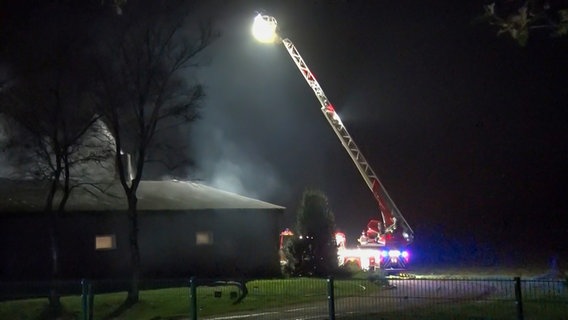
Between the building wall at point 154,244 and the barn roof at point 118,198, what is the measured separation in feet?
1.04

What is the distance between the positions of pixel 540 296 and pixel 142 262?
19263 millimetres

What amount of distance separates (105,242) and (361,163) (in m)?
15.6

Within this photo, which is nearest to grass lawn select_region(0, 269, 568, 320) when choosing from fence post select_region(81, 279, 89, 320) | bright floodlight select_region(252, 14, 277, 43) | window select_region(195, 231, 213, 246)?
fence post select_region(81, 279, 89, 320)

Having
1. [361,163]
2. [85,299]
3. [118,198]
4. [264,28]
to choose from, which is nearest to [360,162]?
[361,163]

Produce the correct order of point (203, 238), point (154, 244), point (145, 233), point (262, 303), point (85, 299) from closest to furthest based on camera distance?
point (85, 299), point (262, 303), point (145, 233), point (154, 244), point (203, 238)

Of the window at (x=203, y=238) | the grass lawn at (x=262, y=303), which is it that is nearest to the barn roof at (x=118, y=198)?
the window at (x=203, y=238)

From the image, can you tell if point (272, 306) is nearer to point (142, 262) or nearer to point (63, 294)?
point (63, 294)

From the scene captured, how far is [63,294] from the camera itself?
24016 mm

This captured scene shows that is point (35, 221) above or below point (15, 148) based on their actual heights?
below

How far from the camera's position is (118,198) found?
3189 centimetres

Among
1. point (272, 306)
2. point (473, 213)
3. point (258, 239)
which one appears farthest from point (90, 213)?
point (473, 213)

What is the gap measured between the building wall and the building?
4 centimetres

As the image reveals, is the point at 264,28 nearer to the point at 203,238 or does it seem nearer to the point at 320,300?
the point at 203,238

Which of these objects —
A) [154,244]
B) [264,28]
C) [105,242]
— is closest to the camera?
[105,242]
